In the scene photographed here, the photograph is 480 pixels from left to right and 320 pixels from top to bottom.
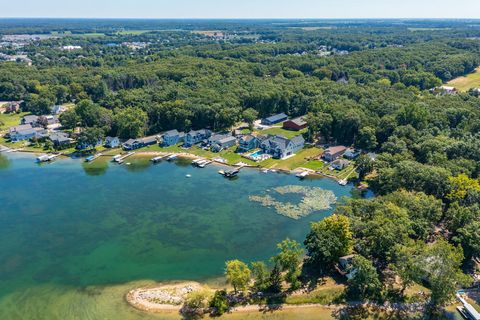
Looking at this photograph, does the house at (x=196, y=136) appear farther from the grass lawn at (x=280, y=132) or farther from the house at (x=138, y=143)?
the grass lawn at (x=280, y=132)

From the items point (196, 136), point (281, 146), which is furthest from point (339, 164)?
point (196, 136)

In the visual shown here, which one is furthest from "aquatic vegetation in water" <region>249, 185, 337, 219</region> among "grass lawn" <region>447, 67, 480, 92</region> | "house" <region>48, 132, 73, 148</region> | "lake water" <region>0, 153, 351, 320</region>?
"grass lawn" <region>447, 67, 480, 92</region>

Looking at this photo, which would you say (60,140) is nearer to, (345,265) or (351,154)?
(351,154)

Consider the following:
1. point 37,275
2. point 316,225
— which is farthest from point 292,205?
point 37,275

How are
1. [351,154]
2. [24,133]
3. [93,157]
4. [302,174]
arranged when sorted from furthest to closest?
[24,133] < [93,157] < [351,154] < [302,174]

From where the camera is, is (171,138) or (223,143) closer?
(223,143)

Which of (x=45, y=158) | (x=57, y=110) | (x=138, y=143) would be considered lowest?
(x=45, y=158)

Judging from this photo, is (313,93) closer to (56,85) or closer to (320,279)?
(320,279)

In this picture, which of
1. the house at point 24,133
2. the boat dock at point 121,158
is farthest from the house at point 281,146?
the house at point 24,133
